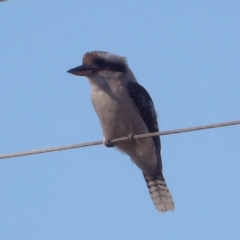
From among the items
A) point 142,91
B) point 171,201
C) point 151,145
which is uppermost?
point 142,91

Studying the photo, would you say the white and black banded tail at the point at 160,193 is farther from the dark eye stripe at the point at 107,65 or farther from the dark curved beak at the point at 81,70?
the dark curved beak at the point at 81,70

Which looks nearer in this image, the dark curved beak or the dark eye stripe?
the dark curved beak

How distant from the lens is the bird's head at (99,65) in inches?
326

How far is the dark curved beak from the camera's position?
816 cm

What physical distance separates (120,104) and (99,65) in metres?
0.49

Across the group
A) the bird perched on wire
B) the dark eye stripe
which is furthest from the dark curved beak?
the dark eye stripe

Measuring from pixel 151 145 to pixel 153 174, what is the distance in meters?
0.51

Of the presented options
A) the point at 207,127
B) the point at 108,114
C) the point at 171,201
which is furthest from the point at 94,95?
the point at 207,127

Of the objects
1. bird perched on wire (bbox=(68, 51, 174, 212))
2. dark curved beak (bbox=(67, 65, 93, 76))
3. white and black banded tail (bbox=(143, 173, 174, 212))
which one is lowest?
white and black banded tail (bbox=(143, 173, 174, 212))

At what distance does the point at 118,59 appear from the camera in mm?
8617

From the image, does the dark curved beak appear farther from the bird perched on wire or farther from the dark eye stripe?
the dark eye stripe

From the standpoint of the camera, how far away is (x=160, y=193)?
908 centimetres

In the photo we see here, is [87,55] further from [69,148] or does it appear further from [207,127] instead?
[207,127]

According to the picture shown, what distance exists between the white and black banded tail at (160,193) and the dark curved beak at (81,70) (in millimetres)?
1548
